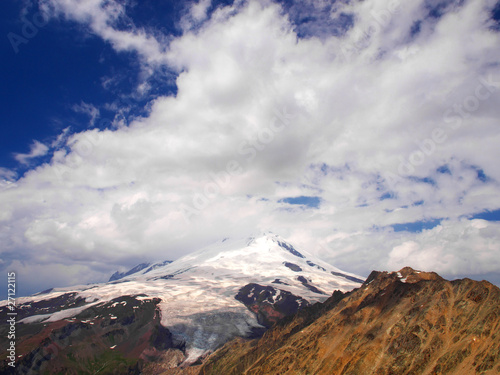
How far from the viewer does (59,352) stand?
200 m

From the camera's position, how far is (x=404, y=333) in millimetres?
90312

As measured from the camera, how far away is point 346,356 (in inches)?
3659

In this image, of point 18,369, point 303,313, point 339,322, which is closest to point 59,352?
point 18,369

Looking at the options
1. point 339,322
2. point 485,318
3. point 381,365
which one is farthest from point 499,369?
point 339,322

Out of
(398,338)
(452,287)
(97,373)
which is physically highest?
(452,287)

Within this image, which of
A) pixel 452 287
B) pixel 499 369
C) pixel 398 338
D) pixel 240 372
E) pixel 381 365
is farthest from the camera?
pixel 240 372

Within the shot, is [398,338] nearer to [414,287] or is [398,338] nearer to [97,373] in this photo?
[414,287]

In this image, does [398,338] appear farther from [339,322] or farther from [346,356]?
[339,322]

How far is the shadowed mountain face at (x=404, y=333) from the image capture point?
79062 mm

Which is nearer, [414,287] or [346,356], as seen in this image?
[346,356]

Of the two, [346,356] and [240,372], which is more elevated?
[346,356]

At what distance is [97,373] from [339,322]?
543 feet

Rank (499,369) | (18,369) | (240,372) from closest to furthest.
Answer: (499,369), (240,372), (18,369)

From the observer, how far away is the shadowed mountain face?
79.1 m
